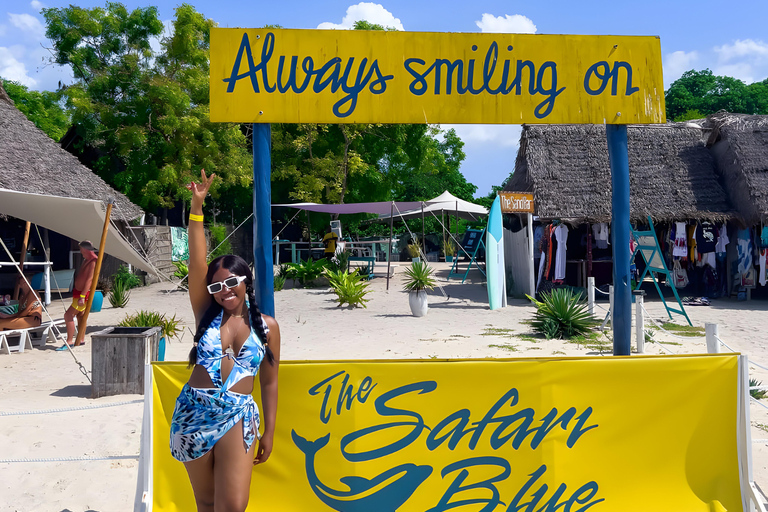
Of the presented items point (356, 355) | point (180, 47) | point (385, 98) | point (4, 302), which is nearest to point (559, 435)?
point (385, 98)

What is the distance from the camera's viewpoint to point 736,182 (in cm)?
1380

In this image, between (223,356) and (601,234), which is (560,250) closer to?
(601,234)

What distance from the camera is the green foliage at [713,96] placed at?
39.4 m

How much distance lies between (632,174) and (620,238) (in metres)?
11.1

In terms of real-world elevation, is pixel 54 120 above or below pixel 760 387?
above

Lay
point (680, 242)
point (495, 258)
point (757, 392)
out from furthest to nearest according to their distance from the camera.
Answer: point (680, 242)
point (495, 258)
point (757, 392)

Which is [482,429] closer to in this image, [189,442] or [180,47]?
[189,442]

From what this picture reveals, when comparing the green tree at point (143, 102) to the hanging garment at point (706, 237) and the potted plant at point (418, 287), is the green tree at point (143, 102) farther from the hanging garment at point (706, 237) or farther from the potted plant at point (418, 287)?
the hanging garment at point (706, 237)

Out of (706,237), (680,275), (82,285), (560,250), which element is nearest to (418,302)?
(560,250)

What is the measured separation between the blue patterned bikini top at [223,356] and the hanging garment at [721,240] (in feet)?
45.8

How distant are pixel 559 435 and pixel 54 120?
39532mm

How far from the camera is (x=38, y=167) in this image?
12969 mm

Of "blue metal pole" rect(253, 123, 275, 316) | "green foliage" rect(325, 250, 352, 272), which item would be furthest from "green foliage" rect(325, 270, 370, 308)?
"blue metal pole" rect(253, 123, 275, 316)

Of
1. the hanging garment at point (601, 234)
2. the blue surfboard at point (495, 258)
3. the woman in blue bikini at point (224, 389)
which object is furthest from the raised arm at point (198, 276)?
the hanging garment at point (601, 234)
